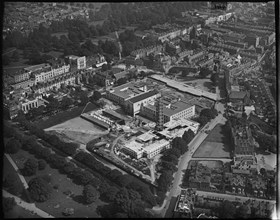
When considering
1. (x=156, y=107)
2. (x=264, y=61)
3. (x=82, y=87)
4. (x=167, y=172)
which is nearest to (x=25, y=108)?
(x=82, y=87)

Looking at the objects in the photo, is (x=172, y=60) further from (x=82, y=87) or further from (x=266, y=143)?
(x=266, y=143)

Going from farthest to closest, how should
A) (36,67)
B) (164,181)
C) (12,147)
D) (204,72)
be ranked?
(36,67) < (204,72) < (12,147) < (164,181)

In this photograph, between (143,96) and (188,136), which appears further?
(143,96)

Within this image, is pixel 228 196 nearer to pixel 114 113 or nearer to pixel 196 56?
pixel 114 113

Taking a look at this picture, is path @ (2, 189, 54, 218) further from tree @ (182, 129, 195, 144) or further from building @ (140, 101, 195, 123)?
building @ (140, 101, 195, 123)

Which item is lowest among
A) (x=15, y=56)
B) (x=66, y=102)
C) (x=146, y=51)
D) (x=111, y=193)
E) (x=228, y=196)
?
(x=228, y=196)

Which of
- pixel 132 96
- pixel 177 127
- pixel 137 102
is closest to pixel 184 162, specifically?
pixel 177 127

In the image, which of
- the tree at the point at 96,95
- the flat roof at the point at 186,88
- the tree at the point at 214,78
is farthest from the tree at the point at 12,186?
the tree at the point at 214,78
